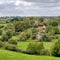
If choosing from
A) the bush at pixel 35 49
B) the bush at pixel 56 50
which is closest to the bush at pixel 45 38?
the bush at pixel 35 49

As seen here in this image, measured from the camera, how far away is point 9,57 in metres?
44.6

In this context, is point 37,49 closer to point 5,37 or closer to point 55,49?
point 55,49

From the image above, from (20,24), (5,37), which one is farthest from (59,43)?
(20,24)

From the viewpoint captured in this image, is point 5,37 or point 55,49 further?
point 5,37

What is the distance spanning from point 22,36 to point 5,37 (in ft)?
30.0

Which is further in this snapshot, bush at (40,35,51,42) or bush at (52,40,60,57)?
bush at (40,35,51,42)

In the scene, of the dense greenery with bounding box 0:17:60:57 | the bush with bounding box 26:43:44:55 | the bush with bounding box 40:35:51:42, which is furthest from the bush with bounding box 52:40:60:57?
the bush with bounding box 40:35:51:42

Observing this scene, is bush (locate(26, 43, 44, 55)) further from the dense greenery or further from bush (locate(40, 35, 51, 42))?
bush (locate(40, 35, 51, 42))

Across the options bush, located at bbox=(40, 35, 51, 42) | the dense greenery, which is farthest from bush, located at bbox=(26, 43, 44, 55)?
bush, located at bbox=(40, 35, 51, 42)

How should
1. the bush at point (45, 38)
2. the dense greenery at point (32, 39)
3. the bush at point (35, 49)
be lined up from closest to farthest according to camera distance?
the dense greenery at point (32, 39), the bush at point (35, 49), the bush at point (45, 38)

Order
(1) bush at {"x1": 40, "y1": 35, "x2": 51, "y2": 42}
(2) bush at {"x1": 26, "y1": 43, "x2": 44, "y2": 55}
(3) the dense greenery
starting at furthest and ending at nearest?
(1) bush at {"x1": 40, "y1": 35, "x2": 51, "y2": 42}
(2) bush at {"x1": 26, "y1": 43, "x2": 44, "y2": 55}
(3) the dense greenery

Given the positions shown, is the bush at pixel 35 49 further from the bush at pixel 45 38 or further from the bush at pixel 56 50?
the bush at pixel 45 38

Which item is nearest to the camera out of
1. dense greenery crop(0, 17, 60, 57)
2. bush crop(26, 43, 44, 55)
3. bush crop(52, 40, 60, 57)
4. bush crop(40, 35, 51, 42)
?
bush crop(52, 40, 60, 57)

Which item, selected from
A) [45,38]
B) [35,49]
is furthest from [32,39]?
[35,49]
